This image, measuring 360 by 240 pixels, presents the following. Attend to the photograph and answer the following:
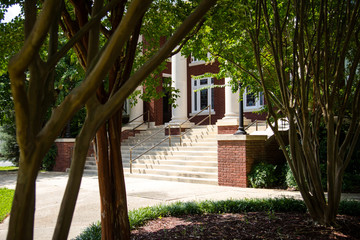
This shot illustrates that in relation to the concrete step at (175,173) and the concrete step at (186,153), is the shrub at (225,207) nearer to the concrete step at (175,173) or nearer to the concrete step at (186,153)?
the concrete step at (175,173)

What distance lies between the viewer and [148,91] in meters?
6.55

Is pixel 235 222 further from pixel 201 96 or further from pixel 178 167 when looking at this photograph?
pixel 201 96

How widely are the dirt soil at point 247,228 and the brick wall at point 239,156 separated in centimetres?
468

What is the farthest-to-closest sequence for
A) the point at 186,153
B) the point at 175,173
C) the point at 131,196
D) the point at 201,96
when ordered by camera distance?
the point at 201,96 → the point at 186,153 → the point at 175,173 → the point at 131,196

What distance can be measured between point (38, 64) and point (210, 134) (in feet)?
44.6

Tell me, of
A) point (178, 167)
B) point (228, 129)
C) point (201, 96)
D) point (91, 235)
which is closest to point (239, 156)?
point (178, 167)

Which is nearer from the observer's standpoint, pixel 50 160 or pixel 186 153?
pixel 186 153

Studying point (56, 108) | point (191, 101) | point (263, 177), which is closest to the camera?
point (56, 108)

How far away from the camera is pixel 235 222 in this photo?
5309mm

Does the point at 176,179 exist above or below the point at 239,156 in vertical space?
below

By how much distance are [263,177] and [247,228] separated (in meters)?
5.25

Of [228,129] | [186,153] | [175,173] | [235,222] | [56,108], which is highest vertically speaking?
[56,108]

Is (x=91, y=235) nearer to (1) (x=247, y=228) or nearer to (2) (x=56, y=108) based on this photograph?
(1) (x=247, y=228)

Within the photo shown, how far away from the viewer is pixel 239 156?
1061 cm
